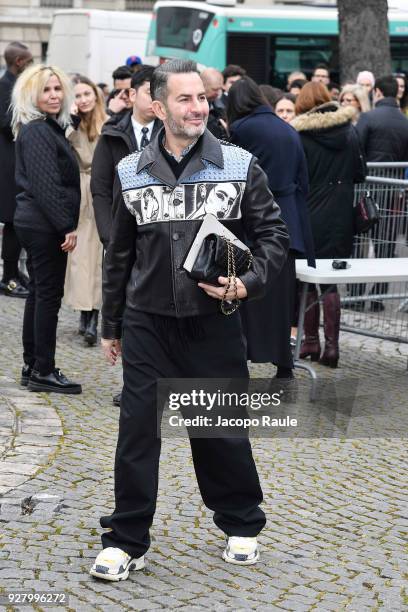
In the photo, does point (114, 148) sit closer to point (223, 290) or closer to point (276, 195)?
point (276, 195)

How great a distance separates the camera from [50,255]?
7637mm

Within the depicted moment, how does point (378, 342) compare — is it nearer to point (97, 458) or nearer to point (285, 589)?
point (97, 458)

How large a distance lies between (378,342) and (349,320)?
0.28 metres

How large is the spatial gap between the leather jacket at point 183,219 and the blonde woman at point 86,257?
14.6 feet

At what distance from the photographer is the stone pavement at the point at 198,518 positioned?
4605 mm

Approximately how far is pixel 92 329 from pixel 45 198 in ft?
6.88

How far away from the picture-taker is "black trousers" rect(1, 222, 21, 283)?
1143 centimetres

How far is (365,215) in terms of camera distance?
373 inches

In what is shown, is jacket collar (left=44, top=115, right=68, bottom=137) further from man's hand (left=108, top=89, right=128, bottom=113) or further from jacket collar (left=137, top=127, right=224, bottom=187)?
jacket collar (left=137, top=127, right=224, bottom=187)

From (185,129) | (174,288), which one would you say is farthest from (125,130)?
(174,288)

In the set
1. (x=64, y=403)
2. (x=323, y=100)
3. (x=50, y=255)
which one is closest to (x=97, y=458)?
(x=64, y=403)

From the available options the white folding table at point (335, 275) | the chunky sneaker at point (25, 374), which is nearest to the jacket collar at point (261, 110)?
the white folding table at point (335, 275)

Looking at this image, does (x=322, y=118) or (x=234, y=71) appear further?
(x=234, y=71)

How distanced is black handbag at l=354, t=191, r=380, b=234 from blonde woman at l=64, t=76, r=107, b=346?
6.34 feet
